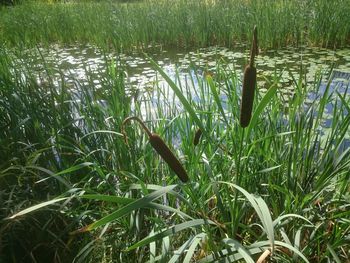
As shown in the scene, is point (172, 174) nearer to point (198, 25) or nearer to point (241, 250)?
point (241, 250)

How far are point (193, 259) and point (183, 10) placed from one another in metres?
5.53

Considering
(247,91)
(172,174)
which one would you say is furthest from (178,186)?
(247,91)

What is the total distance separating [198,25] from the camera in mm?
5387

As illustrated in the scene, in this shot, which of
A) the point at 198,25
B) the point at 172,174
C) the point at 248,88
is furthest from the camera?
the point at 198,25

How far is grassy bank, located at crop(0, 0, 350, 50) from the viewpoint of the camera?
4.80 m

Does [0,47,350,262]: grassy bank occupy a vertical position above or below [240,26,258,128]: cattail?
below

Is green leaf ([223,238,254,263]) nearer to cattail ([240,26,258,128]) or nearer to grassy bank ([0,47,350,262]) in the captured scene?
grassy bank ([0,47,350,262])

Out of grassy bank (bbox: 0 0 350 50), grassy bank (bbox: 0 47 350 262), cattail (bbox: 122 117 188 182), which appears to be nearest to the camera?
cattail (bbox: 122 117 188 182)

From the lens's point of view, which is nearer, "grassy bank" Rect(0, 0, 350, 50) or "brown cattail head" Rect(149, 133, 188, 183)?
"brown cattail head" Rect(149, 133, 188, 183)

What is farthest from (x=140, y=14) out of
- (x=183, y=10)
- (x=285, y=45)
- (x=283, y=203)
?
(x=283, y=203)

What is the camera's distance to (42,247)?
1.35 meters

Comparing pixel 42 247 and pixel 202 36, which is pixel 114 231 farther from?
pixel 202 36

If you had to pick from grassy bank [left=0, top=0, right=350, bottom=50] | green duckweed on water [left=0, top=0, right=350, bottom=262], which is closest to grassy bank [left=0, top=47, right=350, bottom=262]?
green duckweed on water [left=0, top=0, right=350, bottom=262]

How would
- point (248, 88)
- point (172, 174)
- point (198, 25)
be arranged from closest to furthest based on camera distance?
point (248, 88)
point (172, 174)
point (198, 25)
